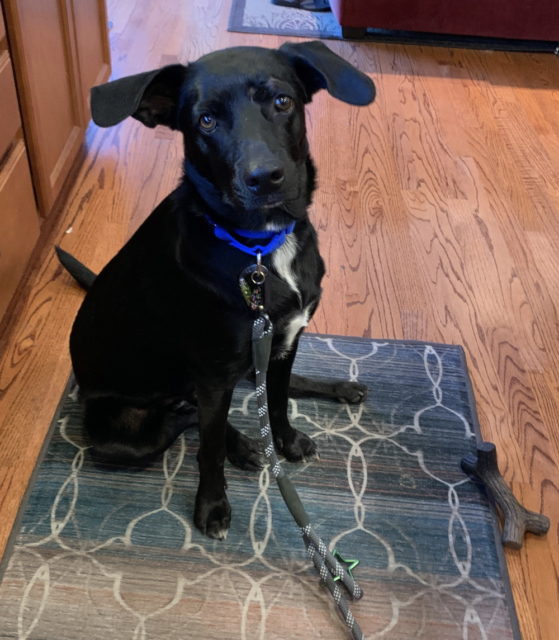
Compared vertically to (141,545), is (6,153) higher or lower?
higher

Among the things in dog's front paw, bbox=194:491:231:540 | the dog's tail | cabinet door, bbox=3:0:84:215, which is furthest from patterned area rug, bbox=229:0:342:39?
dog's front paw, bbox=194:491:231:540

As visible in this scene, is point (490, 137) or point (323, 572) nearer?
point (323, 572)

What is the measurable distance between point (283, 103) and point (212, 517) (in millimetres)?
816

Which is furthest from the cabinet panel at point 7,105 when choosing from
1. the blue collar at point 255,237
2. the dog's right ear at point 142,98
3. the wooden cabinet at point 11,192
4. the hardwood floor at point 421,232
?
the blue collar at point 255,237

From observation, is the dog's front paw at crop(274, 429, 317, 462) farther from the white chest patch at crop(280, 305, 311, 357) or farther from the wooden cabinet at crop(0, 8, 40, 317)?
the wooden cabinet at crop(0, 8, 40, 317)

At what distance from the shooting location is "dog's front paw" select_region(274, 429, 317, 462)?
159 cm

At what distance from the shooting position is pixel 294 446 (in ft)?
5.23

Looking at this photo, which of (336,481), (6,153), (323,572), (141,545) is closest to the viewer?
(323,572)

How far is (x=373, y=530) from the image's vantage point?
4.85 feet

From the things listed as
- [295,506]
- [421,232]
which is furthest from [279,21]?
[295,506]

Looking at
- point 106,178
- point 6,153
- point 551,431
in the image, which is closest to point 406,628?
point 551,431

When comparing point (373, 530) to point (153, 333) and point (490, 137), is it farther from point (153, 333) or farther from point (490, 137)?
point (490, 137)

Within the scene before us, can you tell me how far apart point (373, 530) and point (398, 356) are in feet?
1.76

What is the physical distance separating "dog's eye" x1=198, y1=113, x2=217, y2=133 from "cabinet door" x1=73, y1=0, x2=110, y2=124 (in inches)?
53.9
